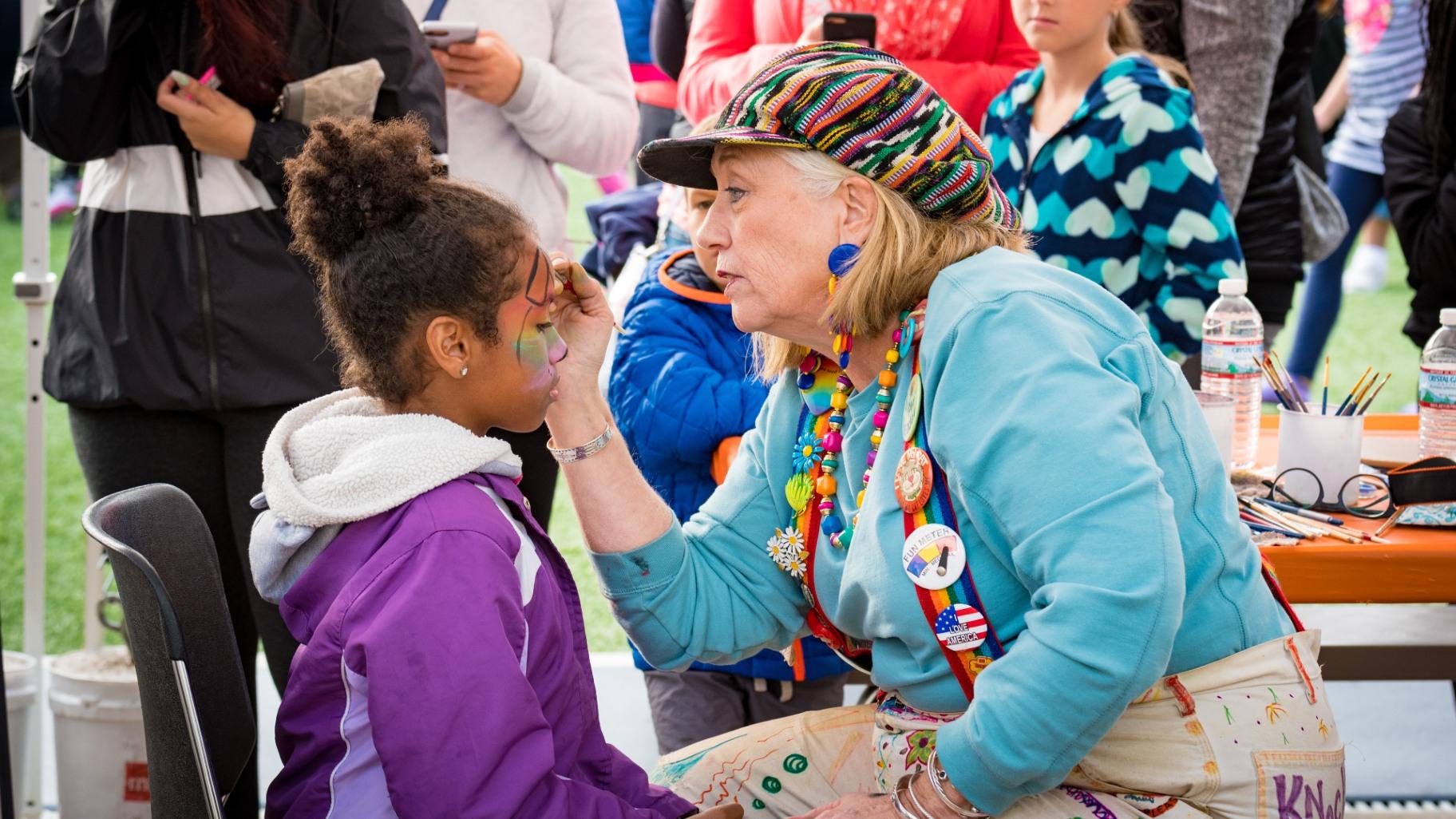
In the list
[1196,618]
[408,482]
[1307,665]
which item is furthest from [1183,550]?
[408,482]

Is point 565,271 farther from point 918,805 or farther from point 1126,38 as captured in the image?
point 1126,38

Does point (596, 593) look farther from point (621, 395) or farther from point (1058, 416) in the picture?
point (1058, 416)

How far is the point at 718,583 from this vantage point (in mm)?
1846

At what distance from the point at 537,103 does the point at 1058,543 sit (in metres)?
1.62

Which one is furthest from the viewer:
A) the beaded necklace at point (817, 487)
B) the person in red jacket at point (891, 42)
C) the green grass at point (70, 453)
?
the green grass at point (70, 453)

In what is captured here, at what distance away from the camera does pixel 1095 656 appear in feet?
4.48

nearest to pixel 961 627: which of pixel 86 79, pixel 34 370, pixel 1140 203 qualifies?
pixel 1140 203

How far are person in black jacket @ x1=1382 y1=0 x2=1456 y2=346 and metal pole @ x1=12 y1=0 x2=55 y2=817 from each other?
3033 mm

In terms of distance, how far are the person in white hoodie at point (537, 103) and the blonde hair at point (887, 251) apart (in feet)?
3.55

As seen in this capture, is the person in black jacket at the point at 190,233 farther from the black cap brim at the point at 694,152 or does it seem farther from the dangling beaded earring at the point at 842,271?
the dangling beaded earring at the point at 842,271

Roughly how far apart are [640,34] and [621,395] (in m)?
1.67

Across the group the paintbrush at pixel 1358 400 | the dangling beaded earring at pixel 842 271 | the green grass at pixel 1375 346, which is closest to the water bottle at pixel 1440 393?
the paintbrush at pixel 1358 400

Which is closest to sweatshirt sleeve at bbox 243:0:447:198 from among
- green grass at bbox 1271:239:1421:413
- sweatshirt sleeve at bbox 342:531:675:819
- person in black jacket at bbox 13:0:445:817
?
person in black jacket at bbox 13:0:445:817

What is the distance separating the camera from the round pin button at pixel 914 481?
5.05 ft
